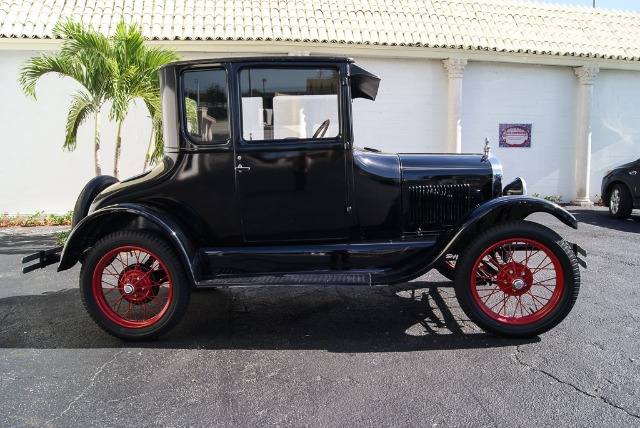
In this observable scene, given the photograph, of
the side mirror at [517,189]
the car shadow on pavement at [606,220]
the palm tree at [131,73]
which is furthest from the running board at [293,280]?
the car shadow on pavement at [606,220]

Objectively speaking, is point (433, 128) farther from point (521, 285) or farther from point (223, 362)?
point (223, 362)

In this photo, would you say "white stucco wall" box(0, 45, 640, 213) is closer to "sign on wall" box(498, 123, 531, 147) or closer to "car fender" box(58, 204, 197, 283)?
"sign on wall" box(498, 123, 531, 147)

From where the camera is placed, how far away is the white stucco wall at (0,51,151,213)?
9.26 metres

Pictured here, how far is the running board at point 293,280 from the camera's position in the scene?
3.39m

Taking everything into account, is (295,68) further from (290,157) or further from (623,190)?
(623,190)

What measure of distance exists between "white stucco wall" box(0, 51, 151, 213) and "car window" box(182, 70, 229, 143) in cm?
643

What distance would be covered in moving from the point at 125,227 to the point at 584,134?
36.1 feet

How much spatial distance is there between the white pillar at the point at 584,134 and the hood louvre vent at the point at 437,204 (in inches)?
358

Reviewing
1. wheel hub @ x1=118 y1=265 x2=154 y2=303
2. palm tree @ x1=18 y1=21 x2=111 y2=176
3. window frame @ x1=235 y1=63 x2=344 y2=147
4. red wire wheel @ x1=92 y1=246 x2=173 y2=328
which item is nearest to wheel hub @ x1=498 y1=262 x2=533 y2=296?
window frame @ x1=235 y1=63 x2=344 y2=147

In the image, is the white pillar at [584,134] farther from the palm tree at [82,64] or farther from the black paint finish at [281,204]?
the palm tree at [82,64]

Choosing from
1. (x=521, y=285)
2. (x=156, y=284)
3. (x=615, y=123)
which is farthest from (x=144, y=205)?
(x=615, y=123)

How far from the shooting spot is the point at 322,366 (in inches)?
122

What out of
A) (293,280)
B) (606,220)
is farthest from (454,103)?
(293,280)

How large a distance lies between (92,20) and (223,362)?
346 inches
